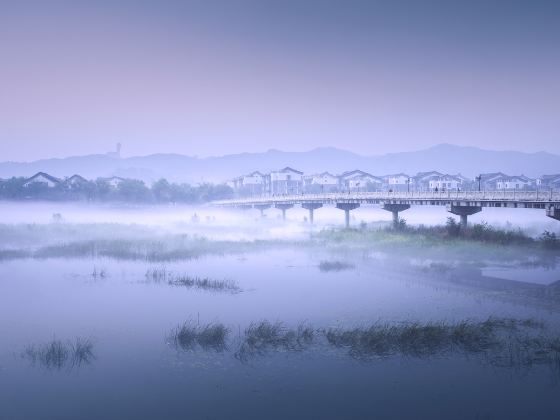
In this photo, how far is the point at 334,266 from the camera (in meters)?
36.7

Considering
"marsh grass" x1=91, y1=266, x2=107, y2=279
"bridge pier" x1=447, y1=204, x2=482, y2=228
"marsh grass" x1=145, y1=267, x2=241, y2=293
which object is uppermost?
"bridge pier" x1=447, y1=204, x2=482, y2=228

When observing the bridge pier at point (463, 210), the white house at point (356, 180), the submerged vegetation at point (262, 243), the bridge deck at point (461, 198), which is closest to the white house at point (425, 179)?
the white house at point (356, 180)

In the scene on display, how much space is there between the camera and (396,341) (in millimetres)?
17469

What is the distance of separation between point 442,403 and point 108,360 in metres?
11.4

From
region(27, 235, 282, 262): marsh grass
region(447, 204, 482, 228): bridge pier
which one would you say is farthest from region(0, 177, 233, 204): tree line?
region(447, 204, 482, 228): bridge pier

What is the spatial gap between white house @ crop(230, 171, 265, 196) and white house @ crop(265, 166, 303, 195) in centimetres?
741

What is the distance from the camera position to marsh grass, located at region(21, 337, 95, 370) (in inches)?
625

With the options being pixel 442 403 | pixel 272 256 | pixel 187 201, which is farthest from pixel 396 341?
pixel 187 201

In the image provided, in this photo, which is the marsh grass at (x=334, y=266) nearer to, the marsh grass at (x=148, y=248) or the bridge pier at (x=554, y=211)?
the marsh grass at (x=148, y=248)

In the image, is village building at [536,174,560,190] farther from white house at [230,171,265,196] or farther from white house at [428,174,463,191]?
white house at [230,171,265,196]

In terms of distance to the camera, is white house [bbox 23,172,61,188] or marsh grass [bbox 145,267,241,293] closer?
marsh grass [bbox 145,267,241,293]

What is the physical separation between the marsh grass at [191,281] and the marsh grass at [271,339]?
8752 millimetres

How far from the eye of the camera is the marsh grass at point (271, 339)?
55.5 feet

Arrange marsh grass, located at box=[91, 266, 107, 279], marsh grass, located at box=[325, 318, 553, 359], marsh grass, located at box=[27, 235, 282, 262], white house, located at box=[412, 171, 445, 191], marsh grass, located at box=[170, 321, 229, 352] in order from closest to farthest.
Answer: marsh grass, located at box=[325, 318, 553, 359], marsh grass, located at box=[170, 321, 229, 352], marsh grass, located at box=[91, 266, 107, 279], marsh grass, located at box=[27, 235, 282, 262], white house, located at box=[412, 171, 445, 191]
